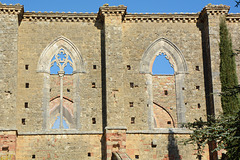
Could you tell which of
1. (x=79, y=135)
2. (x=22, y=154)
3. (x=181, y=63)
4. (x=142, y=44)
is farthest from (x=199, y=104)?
(x=22, y=154)

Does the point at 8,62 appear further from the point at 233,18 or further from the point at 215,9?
the point at 233,18

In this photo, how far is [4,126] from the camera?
20.0 metres

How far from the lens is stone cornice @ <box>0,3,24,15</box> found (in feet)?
70.3

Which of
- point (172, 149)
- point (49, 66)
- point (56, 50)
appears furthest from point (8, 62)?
point (172, 149)

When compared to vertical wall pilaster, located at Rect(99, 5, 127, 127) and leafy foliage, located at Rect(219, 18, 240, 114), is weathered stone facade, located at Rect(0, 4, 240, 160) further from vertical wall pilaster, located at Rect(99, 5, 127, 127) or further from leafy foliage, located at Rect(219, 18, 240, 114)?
leafy foliage, located at Rect(219, 18, 240, 114)

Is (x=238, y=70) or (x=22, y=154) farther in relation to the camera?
(x=238, y=70)

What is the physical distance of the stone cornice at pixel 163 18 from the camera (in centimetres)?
2245

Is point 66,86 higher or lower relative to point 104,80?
higher

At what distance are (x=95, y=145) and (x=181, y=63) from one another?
5.04 m

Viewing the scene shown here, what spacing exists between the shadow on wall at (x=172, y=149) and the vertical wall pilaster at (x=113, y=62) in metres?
2.19

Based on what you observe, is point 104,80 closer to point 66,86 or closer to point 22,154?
point 22,154

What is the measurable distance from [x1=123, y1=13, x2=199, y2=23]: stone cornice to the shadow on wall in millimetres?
5015

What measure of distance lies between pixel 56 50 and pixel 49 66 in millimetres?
761

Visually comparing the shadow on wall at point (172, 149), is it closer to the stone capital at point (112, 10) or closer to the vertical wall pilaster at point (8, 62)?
the stone capital at point (112, 10)
